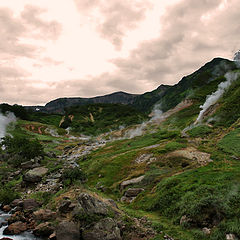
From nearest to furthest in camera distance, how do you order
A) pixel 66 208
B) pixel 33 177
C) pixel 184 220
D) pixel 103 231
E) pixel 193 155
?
1. pixel 103 231
2. pixel 184 220
3. pixel 66 208
4. pixel 193 155
5. pixel 33 177

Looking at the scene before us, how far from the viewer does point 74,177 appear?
30203 millimetres

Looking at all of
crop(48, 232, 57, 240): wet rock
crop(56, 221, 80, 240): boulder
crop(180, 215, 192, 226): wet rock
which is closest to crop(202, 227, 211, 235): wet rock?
crop(180, 215, 192, 226): wet rock

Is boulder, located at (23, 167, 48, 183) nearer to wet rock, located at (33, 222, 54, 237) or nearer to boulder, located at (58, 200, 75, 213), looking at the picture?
wet rock, located at (33, 222, 54, 237)

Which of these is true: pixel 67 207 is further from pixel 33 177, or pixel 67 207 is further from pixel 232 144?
pixel 232 144

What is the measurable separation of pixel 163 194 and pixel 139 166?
14.3m

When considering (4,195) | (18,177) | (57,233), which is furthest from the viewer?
(18,177)

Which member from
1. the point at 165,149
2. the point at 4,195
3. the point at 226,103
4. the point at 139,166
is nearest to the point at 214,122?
A: the point at 226,103

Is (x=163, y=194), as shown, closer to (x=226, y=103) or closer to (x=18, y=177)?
(x=18, y=177)

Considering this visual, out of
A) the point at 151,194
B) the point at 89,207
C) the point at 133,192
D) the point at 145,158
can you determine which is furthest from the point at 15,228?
the point at 145,158

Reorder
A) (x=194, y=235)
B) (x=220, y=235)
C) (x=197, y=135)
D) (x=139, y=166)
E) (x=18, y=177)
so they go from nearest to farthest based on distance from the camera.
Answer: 1. (x=220, y=235)
2. (x=194, y=235)
3. (x=139, y=166)
4. (x=18, y=177)
5. (x=197, y=135)

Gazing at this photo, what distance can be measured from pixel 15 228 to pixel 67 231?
5.89 metres

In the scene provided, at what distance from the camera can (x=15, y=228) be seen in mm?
17766

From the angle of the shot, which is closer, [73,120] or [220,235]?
[220,235]

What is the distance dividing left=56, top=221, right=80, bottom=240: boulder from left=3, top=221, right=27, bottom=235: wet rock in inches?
183
